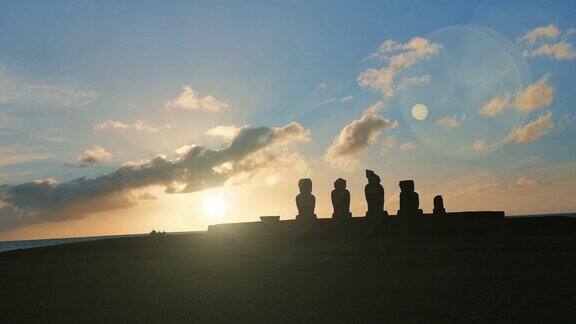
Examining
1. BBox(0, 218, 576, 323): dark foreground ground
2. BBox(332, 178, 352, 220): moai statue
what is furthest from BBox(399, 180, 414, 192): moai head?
BBox(0, 218, 576, 323): dark foreground ground

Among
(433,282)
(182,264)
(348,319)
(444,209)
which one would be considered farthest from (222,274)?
(444,209)

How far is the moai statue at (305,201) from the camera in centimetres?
2673

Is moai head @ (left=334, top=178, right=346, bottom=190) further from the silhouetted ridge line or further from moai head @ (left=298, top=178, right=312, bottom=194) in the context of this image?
moai head @ (left=298, top=178, right=312, bottom=194)

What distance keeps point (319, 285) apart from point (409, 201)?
15.2 meters

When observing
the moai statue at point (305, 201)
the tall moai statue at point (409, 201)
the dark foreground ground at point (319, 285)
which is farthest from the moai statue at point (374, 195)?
the dark foreground ground at point (319, 285)

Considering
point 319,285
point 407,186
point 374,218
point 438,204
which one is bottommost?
point 319,285

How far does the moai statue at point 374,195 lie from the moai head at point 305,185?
108 inches

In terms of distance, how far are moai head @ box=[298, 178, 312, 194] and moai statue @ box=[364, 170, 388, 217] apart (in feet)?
9.02

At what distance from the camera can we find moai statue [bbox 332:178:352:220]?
86.1ft

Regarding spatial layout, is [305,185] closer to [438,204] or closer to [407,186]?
[407,186]

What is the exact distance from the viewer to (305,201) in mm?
26812

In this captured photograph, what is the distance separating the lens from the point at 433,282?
1124 cm

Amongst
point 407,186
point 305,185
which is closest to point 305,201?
point 305,185

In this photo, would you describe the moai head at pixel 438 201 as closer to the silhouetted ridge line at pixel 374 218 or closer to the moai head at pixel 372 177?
the silhouetted ridge line at pixel 374 218
